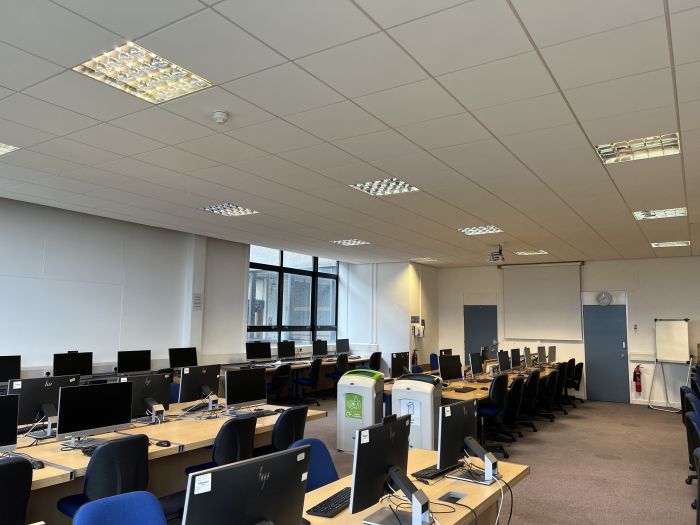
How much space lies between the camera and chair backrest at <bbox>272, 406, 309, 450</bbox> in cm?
391

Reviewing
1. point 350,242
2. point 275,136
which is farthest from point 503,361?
point 275,136

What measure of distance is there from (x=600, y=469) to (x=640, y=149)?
347cm

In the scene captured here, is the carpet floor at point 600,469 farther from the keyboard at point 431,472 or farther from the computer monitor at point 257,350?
the computer monitor at point 257,350

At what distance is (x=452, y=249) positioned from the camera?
31.2ft

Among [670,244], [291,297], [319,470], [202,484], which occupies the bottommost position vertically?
[319,470]

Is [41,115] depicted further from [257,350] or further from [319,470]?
[257,350]

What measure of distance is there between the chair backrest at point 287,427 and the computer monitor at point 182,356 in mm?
4258

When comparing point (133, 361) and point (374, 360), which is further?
point (374, 360)

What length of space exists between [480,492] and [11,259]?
651 centimetres

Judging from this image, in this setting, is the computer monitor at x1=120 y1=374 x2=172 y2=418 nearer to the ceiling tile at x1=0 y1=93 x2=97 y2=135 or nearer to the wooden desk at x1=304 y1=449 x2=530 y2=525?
the ceiling tile at x1=0 y1=93 x2=97 y2=135

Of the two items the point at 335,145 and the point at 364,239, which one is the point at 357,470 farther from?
the point at 364,239

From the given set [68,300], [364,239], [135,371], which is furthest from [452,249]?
[68,300]

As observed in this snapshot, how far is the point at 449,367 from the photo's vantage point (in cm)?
755

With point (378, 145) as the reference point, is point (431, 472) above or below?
below
